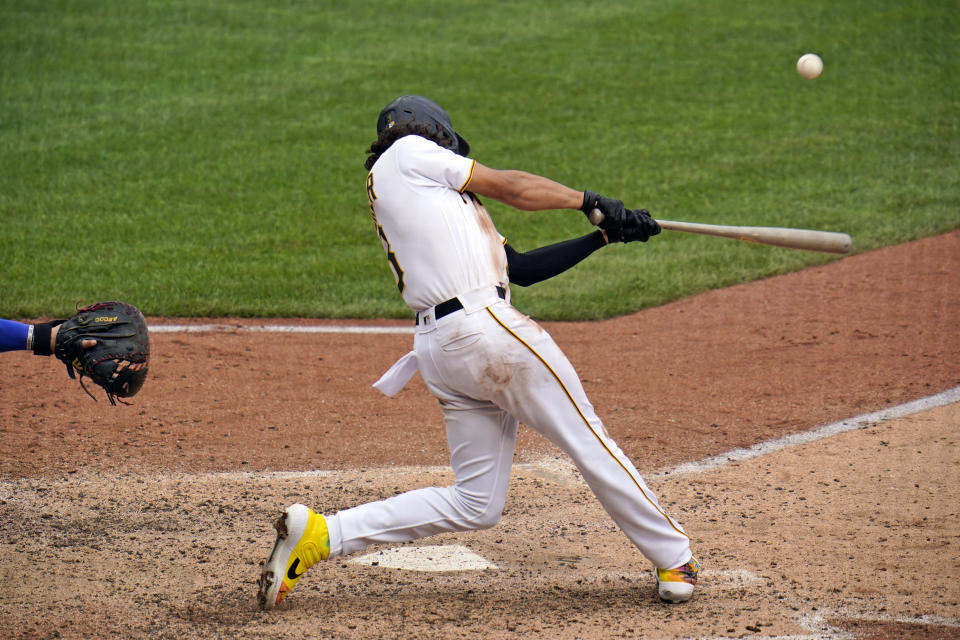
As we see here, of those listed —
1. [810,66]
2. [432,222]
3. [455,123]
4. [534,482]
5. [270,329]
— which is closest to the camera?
[432,222]

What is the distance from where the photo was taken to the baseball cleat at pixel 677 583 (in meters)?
3.89

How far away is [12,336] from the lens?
3.84m

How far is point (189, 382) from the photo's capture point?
6.64 meters

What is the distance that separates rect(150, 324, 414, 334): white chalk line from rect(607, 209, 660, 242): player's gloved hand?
384cm

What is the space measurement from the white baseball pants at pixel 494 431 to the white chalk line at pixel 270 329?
3.87 metres

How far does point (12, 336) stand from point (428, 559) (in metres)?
1.84

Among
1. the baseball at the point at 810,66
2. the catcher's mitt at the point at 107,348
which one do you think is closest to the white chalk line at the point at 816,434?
the catcher's mitt at the point at 107,348

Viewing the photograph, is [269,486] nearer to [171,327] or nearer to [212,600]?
[212,600]

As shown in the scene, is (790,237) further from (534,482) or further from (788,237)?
(534,482)

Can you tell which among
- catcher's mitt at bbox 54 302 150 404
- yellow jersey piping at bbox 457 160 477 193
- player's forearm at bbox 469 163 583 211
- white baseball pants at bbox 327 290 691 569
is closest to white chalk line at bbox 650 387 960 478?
white baseball pants at bbox 327 290 691 569

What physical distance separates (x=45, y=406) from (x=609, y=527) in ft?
11.2

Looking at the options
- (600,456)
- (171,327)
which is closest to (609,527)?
(600,456)

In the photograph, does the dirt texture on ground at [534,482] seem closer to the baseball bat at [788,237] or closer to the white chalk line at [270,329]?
the white chalk line at [270,329]

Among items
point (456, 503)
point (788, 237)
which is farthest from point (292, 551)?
point (788, 237)
